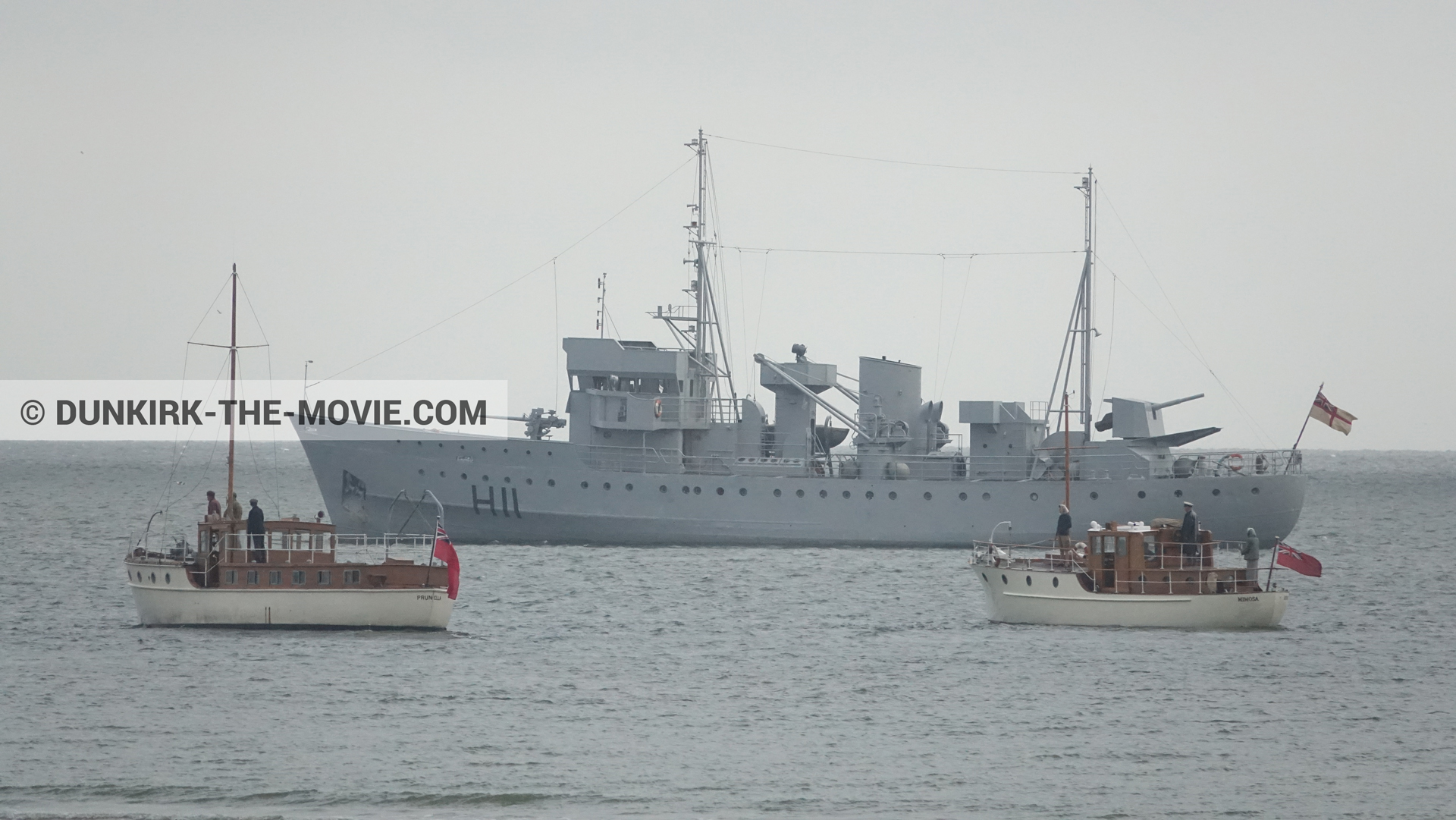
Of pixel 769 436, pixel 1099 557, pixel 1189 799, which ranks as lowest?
pixel 1189 799

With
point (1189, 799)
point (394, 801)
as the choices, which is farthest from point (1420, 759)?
point (394, 801)

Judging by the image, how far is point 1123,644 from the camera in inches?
1158

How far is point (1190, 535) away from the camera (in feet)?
98.9

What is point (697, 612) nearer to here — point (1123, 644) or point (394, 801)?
point (1123, 644)

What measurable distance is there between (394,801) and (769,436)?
1296 inches

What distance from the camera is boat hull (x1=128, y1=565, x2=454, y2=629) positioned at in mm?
29375

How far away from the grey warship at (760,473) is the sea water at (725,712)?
26.9ft

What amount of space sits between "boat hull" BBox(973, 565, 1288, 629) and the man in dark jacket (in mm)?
13582

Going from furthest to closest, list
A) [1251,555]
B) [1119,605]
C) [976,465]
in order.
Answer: [976,465] < [1251,555] < [1119,605]

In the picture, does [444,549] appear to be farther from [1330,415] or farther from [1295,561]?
[1330,415]

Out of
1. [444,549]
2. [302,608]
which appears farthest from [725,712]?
[302,608]

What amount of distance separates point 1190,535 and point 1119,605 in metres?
1.83

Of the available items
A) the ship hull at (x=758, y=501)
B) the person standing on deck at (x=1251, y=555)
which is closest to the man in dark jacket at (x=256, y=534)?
the ship hull at (x=758, y=501)

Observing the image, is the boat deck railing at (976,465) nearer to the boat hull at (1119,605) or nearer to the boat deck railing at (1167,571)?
the boat deck railing at (1167,571)
